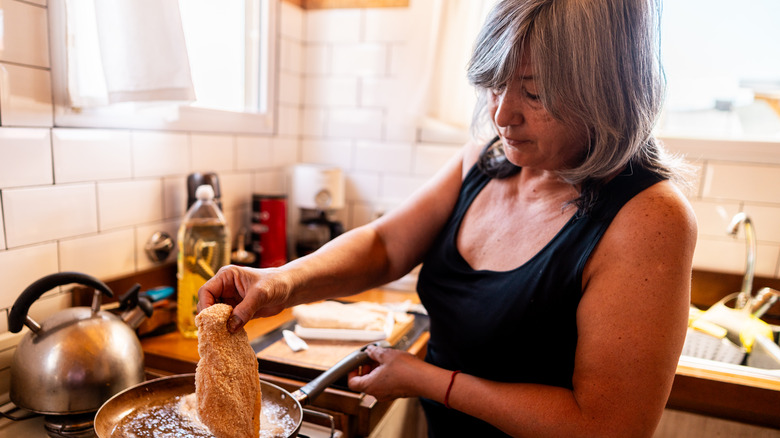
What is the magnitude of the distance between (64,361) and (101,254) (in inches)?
15.3

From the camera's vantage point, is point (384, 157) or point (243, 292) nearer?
point (243, 292)

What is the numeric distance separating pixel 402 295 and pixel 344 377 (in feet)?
2.11

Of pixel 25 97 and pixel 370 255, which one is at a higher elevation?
pixel 25 97

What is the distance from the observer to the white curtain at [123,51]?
1.01 metres

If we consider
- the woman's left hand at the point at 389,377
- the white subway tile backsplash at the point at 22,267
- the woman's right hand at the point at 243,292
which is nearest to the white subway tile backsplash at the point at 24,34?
the white subway tile backsplash at the point at 22,267

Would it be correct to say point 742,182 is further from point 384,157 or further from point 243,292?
point 243,292

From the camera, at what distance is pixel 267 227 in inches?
65.9

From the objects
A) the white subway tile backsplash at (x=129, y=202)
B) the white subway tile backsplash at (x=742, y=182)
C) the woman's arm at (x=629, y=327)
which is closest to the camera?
the woman's arm at (x=629, y=327)

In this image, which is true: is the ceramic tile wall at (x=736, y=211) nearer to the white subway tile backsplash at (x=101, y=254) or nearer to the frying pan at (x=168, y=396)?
the frying pan at (x=168, y=396)

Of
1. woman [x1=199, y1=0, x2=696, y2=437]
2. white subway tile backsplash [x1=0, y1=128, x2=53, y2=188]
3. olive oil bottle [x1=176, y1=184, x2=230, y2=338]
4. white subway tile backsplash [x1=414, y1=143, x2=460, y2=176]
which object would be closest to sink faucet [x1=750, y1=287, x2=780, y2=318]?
woman [x1=199, y1=0, x2=696, y2=437]

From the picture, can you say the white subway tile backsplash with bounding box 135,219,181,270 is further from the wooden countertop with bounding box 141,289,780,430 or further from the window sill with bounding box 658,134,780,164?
the window sill with bounding box 658,134,780,164

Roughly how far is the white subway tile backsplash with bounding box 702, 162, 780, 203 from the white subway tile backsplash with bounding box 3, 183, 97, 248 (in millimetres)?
1692

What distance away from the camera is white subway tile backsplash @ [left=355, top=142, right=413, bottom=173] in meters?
1.89

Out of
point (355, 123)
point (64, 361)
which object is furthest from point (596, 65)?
point (355, 123)
